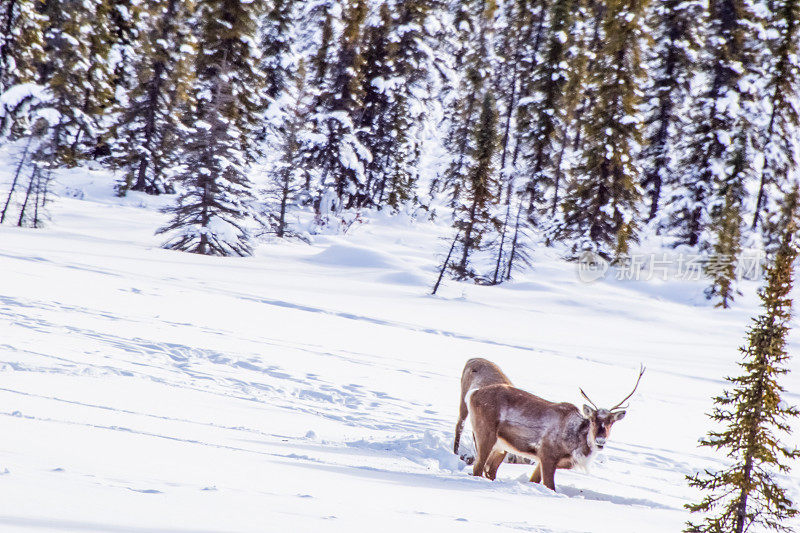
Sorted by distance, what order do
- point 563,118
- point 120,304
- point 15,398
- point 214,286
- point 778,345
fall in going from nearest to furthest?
1. point 778,345
2. point 15,398
3. point 120,304
4. point 214,286
5. point 563,118

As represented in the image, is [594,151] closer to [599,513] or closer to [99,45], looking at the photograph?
[599,513]

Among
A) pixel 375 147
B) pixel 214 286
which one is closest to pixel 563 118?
pixel 375 147

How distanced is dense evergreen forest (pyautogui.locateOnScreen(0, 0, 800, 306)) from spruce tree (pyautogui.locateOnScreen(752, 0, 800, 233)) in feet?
0.37

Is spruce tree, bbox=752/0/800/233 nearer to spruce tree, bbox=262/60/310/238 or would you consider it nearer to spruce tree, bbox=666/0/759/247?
spruce tree, bbox=666/0/759/247

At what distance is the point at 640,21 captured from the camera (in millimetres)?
30703

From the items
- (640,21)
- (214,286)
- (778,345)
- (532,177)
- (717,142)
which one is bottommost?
(214,286)

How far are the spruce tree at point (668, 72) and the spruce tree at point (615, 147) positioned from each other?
4.19 m

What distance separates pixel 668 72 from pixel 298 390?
105ft

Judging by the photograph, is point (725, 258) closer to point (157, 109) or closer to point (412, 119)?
point (412, 119)

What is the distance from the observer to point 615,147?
30172 millimetres

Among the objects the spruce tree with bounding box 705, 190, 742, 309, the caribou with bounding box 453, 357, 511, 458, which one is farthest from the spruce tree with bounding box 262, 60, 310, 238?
the caribou with bounding box 453, 357, 511, 458

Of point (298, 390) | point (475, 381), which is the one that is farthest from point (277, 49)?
point (475, 381)

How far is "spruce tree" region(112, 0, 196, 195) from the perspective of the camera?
36.4 m

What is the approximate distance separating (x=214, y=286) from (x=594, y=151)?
782 inches
